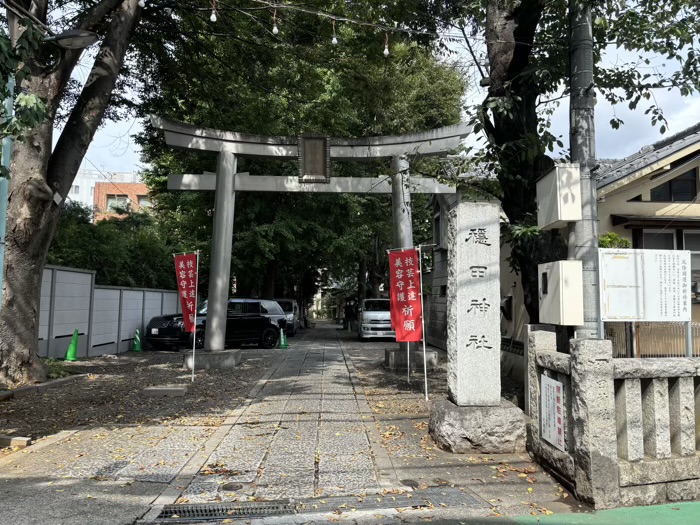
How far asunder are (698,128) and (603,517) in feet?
36.8

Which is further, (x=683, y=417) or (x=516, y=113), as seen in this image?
(x=516, y=113)

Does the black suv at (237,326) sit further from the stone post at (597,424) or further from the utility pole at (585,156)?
the stone post at (597,424)

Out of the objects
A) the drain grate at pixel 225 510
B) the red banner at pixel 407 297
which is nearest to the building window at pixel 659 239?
the red banner at pixel 407 297

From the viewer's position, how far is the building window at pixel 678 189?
12.5 meters

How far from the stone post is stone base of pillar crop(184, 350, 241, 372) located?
9.85m

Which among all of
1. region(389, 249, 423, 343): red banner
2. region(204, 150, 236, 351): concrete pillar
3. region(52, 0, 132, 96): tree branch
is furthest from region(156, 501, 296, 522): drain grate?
region(204, 150, 236, 351): concrete pillar

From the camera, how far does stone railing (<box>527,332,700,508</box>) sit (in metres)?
4.65

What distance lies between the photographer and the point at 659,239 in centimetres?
1238

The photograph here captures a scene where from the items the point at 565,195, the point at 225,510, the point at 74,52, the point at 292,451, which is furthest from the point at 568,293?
the point at 74,52

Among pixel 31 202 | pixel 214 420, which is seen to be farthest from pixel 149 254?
pixel 214 420

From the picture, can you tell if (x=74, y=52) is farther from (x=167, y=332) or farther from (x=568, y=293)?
(x=167, y=332)

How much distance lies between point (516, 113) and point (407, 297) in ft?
13.3

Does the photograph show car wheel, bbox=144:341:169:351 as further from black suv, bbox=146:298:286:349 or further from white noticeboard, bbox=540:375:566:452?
white noticeboard, bbox=540:375:566:452

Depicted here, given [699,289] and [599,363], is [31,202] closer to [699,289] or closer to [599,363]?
[599,363]
